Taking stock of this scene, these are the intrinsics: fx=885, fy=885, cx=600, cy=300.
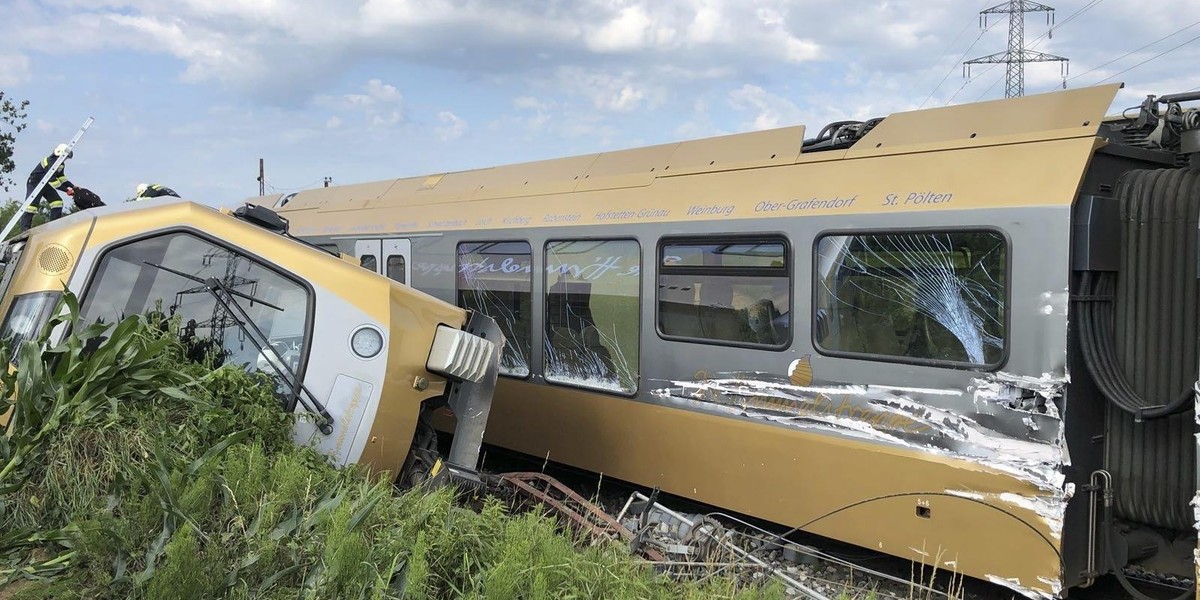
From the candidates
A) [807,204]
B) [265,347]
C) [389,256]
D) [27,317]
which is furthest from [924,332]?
[389,256]

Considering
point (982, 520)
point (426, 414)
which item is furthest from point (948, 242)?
point (426, 414)

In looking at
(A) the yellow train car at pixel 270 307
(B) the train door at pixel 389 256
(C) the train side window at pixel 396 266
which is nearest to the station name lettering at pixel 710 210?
(A) the yellow train car at pixel 270 307

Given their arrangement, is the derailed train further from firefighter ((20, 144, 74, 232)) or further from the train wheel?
firefighter ((20, 144, 74, 232))

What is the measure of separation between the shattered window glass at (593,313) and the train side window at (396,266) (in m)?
2.32

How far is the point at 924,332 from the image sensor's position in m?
5.23

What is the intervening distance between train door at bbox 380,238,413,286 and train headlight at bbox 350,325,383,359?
4.41 m

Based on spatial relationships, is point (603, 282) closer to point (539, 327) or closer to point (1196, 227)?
point (539, 327)

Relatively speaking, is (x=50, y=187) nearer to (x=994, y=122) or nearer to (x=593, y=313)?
(x=593, y=313)

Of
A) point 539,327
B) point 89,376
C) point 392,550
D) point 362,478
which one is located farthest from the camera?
point 539,327

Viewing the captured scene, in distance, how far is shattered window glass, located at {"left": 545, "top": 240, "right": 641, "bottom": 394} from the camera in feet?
22.7

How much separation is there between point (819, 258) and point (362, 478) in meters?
3.17

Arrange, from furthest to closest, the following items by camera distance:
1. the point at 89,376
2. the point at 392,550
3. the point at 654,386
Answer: the point at 654,386
the point at 89,376
the point at 392,550

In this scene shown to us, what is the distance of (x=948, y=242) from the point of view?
5.13 m

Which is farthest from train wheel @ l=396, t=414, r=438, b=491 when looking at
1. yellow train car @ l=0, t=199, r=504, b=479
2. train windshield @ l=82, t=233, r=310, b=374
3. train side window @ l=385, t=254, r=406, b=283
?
train side window @ l=385, t=254, r=406, b=283
